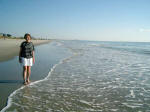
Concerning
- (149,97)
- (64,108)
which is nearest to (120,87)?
(149,97)

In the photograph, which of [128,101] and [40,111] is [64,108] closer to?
[40,111]

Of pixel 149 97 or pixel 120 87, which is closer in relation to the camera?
pixel 149 97

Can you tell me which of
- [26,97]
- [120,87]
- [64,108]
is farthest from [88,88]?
[26,97]

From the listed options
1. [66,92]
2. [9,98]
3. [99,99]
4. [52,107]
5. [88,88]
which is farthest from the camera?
[88,88]

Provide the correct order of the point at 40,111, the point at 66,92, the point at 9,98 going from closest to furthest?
the point at 40,111 → the point at 9,98 → the point at 66,92

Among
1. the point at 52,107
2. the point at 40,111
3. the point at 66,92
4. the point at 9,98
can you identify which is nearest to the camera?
the point at 40,111

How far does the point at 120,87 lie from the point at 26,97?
146 inches

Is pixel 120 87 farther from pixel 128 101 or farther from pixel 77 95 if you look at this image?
pixel 77 95

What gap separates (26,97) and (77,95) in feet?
5.55

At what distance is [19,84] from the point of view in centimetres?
559

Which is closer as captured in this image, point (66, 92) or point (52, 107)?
point (52, 107)

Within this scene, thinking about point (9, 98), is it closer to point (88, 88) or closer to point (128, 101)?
point (88, 88)

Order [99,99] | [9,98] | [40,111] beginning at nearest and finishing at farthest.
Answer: [40,111] < [9,98] < [99,99]

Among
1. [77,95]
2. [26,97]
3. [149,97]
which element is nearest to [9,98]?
[26,97]
